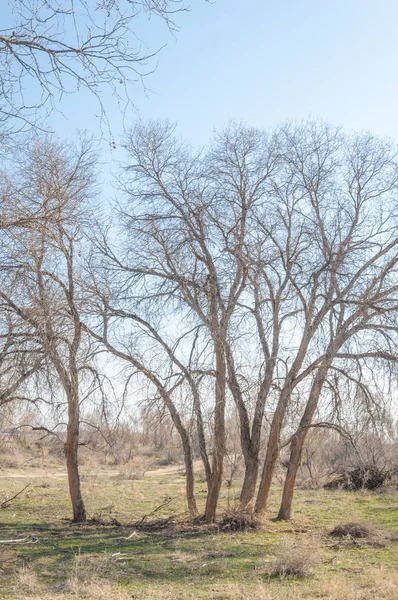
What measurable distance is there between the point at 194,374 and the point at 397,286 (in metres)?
5.12

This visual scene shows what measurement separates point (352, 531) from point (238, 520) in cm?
274

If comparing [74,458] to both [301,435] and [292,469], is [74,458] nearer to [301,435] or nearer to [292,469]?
[292,469]

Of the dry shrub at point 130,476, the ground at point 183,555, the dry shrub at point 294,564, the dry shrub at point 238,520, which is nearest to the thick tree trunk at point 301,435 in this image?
the ground at point 183,555

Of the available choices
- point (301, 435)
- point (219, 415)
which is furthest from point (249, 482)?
point (219, 415)

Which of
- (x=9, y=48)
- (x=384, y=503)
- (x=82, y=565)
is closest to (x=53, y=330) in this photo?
(x=82, y=565)

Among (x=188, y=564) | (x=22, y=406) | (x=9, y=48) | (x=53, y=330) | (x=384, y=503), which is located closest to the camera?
(x=9, y=48)

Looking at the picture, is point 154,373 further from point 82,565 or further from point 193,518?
point 82,565

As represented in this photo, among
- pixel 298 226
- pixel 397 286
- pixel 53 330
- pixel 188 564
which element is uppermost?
pixel 298 226

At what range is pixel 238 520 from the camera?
15.9m

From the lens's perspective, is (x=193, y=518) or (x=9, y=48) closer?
(x=9, y=48)

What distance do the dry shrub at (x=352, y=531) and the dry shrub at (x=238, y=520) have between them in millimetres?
1908

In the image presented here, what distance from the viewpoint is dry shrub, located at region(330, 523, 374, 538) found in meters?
15.6

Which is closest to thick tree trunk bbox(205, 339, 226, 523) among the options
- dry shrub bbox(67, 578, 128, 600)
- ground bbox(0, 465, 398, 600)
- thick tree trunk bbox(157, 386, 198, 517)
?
thick tree trunk bbox(157, 386, 198, 517)

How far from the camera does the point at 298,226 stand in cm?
1705
